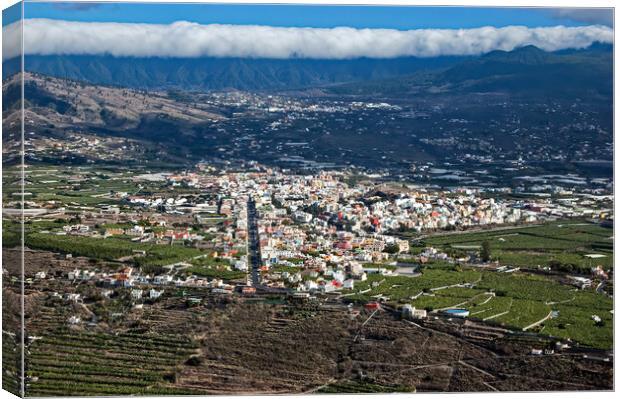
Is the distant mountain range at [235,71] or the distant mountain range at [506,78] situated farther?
the distant mountain range at [235,71]

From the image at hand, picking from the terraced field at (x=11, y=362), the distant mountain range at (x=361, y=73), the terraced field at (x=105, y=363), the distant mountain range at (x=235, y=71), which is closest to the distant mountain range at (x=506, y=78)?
the distant mountain range at (x=361, y=73)

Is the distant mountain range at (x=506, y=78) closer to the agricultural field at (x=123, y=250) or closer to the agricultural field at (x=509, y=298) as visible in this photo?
the agricultural field at (x=509, y=298)

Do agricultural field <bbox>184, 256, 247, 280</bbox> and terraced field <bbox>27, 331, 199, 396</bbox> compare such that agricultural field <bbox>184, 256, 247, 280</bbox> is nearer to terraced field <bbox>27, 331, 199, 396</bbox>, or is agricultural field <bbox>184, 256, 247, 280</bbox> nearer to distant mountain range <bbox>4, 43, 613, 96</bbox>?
terraced field <bbox>27, 331, 199, 396</bbox>

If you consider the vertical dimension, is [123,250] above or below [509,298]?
above

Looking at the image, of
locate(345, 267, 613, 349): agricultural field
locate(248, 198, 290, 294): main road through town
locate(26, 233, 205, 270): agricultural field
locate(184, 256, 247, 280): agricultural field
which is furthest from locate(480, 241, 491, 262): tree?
locate(26, 233, 205, 270): agricultural field

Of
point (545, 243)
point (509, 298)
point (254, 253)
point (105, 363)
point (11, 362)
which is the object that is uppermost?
point (545, 243)

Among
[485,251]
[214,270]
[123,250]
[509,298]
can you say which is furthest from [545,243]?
[123,250]

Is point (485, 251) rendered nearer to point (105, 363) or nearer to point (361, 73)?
point (361, 73)
